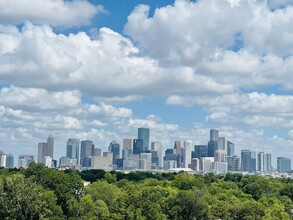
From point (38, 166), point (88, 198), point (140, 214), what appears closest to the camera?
point (140, 214)

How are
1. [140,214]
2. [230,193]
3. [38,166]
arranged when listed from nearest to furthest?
[140,214], [38,166], [230,193]

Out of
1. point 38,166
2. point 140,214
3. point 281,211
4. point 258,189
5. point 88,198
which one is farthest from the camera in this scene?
point 258,189

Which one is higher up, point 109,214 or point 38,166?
point 38,166

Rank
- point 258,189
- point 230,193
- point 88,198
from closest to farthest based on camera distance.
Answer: point 88,198, point 230,193, point 258,189

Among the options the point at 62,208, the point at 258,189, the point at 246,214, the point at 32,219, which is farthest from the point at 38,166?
the point at 258,189

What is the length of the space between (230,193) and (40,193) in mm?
37499

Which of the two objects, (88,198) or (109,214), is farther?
(88,198)

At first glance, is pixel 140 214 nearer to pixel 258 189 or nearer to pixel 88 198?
pixel 88 198

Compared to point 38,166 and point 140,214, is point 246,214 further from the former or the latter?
point 38,166

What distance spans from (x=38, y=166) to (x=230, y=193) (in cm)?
3253

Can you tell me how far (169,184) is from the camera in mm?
100750

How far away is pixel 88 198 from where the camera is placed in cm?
6806

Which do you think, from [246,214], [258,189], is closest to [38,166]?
[246,214]

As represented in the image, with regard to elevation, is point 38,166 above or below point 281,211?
above
